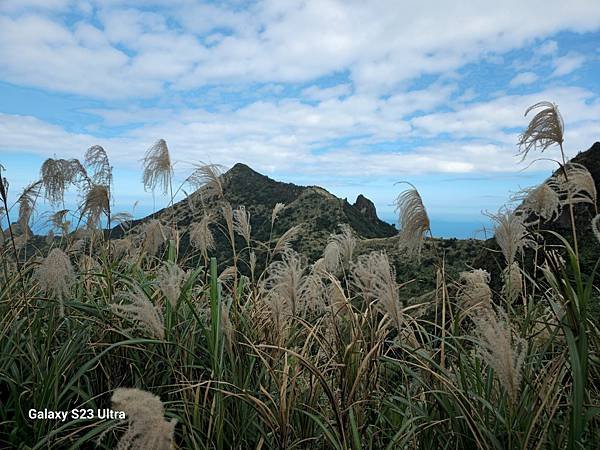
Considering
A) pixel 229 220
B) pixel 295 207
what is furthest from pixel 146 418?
pixel 295 207

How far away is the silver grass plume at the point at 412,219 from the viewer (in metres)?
2.47

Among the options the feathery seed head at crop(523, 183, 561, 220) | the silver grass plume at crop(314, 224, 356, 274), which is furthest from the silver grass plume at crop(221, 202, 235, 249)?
the feathery seed head at crop(523, 183, 561, 220)

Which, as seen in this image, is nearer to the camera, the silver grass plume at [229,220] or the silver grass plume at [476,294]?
the silver grass plume at [476,294]

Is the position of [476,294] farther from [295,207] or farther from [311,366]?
[295,207]

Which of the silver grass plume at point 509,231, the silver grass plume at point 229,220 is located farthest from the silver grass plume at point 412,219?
the silver grass plume at point 229,220

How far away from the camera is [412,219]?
2486mm

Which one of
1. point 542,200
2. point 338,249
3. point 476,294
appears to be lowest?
point 476,294

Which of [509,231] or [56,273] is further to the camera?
[509,231]

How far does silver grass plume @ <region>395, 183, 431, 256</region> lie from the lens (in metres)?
2.47

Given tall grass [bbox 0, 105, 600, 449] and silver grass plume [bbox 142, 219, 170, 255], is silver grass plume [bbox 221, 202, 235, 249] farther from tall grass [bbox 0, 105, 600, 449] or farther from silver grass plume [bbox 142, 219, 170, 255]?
silver grass plume [bbox 142, 219, 170, 255]

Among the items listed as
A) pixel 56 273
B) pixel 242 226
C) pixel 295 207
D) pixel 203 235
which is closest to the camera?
pixel 56 273

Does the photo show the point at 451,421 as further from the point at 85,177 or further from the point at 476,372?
the point at 85,177

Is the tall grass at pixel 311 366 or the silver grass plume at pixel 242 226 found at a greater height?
the silver grass plume at pixel 242 226

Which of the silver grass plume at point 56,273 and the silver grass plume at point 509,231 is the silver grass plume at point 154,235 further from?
the silver grass plume at point 509,231
